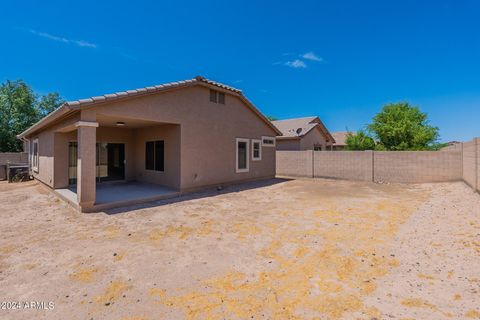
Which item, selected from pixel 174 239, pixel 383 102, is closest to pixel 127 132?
pixel 174 239

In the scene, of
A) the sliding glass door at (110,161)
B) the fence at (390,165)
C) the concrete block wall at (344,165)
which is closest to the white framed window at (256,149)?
the fence at (390,165)

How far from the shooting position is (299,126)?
23828mm

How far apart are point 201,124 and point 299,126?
618 inches

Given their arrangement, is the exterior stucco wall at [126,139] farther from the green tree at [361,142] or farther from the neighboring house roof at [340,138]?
the neighboring house roof at [340,138]

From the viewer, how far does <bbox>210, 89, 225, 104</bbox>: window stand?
10.9 m

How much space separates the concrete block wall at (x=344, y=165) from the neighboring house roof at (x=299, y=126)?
6.49 metres

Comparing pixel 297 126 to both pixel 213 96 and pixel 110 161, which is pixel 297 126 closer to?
pixel 213 96

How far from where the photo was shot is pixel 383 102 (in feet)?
80.3

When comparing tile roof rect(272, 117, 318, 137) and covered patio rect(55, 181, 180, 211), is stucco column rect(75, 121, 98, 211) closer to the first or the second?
covered patio rect(55, 181, 180, 211)

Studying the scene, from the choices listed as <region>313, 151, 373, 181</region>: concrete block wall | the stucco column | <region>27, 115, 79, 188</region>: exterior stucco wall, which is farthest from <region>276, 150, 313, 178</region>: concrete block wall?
<region>27, 115, 79, 188</region>: exterior stucco wall

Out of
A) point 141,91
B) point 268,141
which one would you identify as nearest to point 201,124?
point 141,91

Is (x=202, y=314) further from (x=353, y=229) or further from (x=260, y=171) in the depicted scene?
(x=260, y=171)

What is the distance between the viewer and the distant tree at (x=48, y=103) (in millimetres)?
30791

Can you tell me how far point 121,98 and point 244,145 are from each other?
6.81 metres
